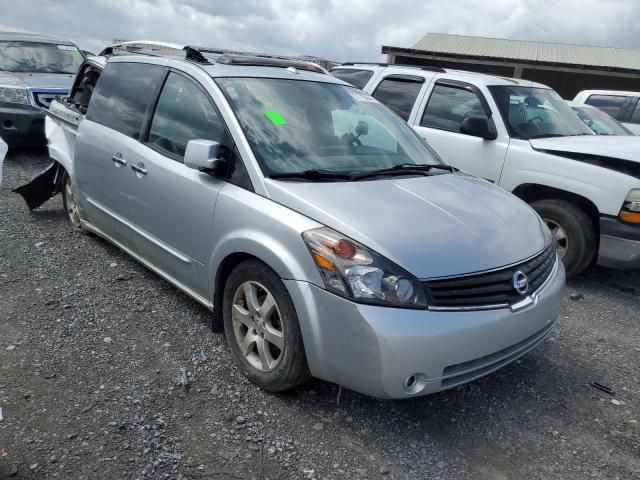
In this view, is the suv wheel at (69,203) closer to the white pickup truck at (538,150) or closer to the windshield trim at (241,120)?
the windshield trim at (241,120)

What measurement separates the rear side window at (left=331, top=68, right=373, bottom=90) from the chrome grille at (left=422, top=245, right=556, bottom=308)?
176 inches

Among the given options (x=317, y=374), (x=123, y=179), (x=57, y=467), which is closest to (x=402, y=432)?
(x=317, y=374)

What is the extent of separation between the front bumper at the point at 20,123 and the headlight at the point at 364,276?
7.43m

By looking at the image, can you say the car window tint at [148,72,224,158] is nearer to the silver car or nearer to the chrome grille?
the silver car

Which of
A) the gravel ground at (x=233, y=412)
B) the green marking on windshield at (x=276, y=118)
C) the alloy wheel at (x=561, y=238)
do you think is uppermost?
the green marking on windshield at (x=276, y=118)

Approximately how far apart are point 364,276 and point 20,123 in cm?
771

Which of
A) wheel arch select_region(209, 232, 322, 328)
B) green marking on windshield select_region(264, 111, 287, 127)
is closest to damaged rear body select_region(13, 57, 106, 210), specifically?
green marking on windshield select_region(264, 111, 287, 127)

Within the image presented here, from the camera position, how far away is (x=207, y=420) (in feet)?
8.98

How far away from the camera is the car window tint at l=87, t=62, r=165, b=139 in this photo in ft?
13.0

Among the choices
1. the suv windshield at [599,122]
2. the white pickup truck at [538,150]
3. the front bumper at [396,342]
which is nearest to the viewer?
the front bumper at [396,342]

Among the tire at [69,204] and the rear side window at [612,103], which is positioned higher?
the rear side window at [612,103]

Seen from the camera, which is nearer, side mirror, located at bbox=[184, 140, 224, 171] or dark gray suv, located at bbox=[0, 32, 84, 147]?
side mirror, located at bbox=[184, 140, 224, 171]

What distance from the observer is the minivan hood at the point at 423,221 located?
2.56 metres

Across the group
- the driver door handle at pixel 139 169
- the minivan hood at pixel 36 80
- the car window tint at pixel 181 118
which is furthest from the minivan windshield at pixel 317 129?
the minivan hood at pixel 36 80
